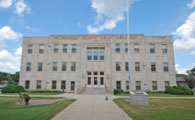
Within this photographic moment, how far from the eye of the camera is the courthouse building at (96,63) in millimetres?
27719

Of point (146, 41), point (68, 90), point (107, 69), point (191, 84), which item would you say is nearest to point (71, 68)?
point (68, 90)

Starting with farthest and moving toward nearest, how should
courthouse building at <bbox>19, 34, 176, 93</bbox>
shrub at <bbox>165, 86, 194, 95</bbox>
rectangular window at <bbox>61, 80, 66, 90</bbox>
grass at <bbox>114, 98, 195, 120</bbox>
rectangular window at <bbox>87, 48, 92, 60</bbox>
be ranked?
rectangular window at <bbox>87, 48, 92, 60</bbox> → rectangular window at <bbox>61, 80, 66, 90</bbox> → courthouse building at <bbox>19, 34, 176, 93</bbox> → shrub at <bbox>165, 86, 194, 95</bbox> → grass at <bbox>114, 98, 195, 120</bbox>

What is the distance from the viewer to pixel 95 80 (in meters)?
27.7

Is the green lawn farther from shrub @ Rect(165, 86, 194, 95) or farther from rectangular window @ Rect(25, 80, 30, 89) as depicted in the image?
shrub @ Rect(165, 86, 194, 95)

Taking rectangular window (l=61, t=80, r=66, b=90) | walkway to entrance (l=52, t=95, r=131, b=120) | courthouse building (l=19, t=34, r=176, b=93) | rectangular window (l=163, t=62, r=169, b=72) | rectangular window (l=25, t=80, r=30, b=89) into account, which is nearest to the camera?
walkway to entrance (l=52, t=95, r=131, b=120)

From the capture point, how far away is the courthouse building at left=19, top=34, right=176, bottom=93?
90.9 feet

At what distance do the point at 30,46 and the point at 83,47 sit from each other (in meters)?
12.9

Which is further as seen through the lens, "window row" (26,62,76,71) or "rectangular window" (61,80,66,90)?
"window row" (26,62,76,71)

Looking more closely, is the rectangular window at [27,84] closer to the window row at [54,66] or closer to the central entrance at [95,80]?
the window row at [54,66]

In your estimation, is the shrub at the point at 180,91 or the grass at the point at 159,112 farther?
the shrub at the point at 180,91

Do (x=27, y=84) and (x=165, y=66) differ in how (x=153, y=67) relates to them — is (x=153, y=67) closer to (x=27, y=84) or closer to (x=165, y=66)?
(x=165, y=66)

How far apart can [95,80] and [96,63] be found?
3.71 metres

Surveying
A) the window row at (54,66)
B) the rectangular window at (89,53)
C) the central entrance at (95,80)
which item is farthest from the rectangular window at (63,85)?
the rectangular window at (89,53)

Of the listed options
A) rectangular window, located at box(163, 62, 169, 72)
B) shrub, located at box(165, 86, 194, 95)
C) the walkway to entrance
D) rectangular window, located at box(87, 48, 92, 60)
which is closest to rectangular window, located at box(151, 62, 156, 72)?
rectangular window, located at box(163, 62, 169, 72)
